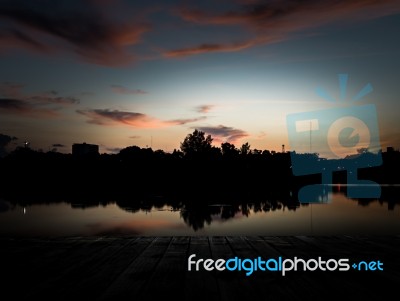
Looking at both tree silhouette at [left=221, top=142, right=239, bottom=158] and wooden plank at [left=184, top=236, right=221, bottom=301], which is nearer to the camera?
wooden plank at [left=184, top=236, right=221, bottom=301]

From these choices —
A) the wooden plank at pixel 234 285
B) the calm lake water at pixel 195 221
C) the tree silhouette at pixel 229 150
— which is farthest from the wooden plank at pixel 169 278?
the tree silhouette at pixel 229 150

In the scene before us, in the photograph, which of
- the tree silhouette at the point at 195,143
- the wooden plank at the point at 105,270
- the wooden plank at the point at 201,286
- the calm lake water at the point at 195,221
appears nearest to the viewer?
the wooden plank at the point at 201,286

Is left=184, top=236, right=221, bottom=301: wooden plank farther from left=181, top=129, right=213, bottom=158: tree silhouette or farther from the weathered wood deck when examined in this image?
left=181, top=129, right=213, bottom=158: tree silhouette

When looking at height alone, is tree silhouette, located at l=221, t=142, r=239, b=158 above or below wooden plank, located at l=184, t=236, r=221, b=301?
above

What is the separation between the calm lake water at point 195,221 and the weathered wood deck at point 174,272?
13.0 m

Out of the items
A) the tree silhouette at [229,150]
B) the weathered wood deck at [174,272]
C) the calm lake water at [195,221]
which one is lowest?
the calm lake water at [195,221]

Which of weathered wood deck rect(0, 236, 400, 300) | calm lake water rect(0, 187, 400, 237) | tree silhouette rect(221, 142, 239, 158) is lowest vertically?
calm lake water rect(0, 187, 400, 237)

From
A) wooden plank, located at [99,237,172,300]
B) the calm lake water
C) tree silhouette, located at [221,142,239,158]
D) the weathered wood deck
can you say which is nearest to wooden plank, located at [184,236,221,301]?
the weathered wood deck

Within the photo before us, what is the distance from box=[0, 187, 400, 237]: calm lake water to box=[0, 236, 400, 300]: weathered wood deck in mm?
13034

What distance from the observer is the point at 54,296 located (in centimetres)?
358

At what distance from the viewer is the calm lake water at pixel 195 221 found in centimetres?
2047

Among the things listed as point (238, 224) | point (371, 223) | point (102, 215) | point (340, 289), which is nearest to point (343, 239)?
point (340, 289)

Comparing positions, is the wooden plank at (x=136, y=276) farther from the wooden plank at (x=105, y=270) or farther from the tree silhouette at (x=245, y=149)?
the tree silhouette at (x=245, y=149)

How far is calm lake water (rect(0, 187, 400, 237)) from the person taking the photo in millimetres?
20469
